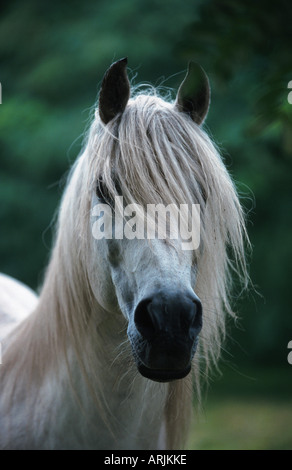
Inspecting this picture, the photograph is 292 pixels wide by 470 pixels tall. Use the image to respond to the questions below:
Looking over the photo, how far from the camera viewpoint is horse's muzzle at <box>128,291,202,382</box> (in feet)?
4.18

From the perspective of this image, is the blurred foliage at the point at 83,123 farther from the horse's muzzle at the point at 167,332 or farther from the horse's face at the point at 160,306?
the horse's muzzle at the point at 167,332

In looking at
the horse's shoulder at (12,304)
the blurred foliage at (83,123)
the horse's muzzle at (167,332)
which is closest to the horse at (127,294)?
the horse's muzzle at (167,332)

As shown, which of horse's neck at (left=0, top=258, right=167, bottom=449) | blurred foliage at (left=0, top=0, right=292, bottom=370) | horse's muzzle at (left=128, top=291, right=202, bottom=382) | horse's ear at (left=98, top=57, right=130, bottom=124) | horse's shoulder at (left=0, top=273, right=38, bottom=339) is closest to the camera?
horse's muzzle at (left=128, top=291, right=202, bottom=382)

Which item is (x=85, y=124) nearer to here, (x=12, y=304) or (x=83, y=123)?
(x=83, y=123)

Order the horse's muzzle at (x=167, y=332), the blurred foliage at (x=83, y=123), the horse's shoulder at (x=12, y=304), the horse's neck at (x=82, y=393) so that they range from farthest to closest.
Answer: the blurred foliage at (x=83, y=123)
the horse's shoulder at (x=12, y=304)
the horse's neck at (x=82, y=393)
the horse's muzzle at (x=167, y=332)

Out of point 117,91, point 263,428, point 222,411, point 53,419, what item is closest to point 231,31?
point 117,91

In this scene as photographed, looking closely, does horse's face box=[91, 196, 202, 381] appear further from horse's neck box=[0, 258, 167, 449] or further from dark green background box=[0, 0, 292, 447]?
dark green background box=[0, 0, 292, 447]

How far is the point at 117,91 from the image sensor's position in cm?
163

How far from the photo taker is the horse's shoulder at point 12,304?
8.66 ft

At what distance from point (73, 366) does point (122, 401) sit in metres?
0.21

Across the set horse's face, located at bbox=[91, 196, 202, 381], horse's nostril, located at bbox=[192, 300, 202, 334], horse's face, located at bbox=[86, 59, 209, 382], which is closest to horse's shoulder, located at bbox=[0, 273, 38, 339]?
horse's face, located at bbox=[86, 59, 209, 382]

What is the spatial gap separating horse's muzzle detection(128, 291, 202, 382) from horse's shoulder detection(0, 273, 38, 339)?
51.5 inches

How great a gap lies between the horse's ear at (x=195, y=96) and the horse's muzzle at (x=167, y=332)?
0.71m

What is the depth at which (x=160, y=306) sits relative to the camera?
127 cm
